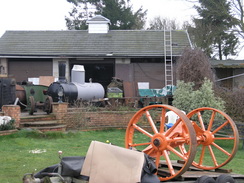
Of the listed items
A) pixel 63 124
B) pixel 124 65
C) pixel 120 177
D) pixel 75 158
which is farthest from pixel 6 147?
pixel 124 65

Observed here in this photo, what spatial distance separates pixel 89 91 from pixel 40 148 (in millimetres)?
7023

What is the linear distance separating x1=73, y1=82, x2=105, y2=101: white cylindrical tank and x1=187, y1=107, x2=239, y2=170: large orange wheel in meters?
5.20

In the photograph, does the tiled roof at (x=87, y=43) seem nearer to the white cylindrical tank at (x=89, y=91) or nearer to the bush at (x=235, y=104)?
A: the white cylindrical tank at (x=89, y=91)

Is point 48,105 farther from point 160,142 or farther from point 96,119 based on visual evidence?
point 160,142

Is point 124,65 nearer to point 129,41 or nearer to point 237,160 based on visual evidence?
point 129,41

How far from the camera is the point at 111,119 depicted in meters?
14.6

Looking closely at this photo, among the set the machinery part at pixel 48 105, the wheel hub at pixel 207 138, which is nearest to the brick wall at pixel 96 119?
the machinery part at pixel 48 105

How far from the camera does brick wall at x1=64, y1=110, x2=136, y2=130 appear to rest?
13820mm

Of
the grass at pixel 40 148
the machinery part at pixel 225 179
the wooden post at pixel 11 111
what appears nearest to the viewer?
the machinery part at pixel 225 179

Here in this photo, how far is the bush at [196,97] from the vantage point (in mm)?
14219

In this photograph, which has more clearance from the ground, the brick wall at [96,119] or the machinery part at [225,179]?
the brick wall at [96,119]

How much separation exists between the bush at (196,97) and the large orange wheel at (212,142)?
0.47m

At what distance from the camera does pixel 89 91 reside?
1700cm

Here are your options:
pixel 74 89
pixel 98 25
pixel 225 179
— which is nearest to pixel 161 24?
pixel 98 25
